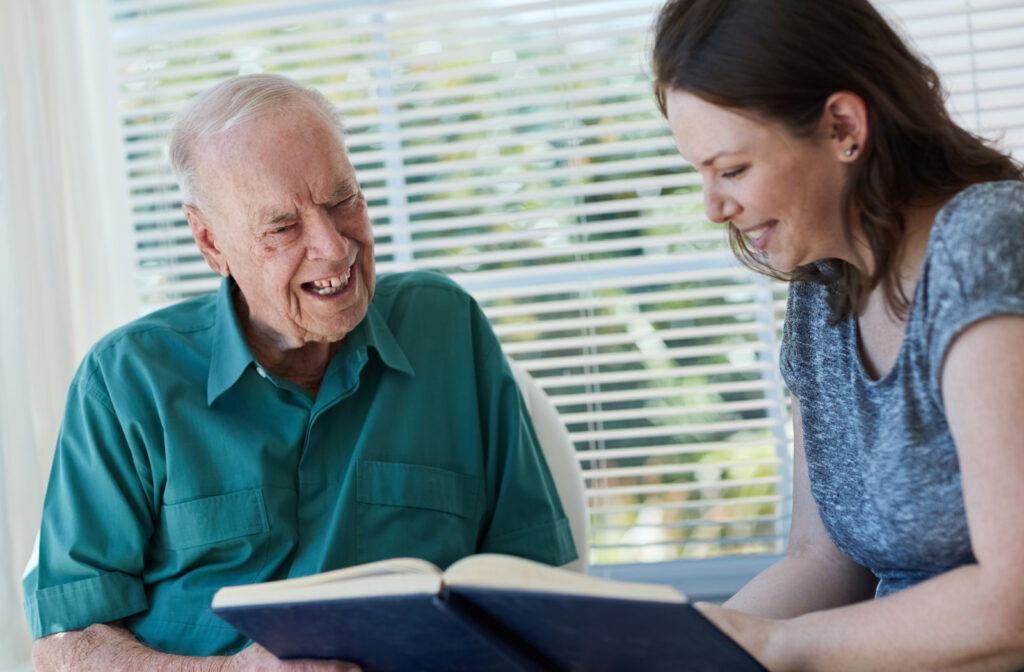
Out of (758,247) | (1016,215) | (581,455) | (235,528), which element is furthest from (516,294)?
(1016,215)

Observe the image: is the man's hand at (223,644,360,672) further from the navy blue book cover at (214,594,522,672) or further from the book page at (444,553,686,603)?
the book page at (444,553,686,603)

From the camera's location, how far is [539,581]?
1.03 meters

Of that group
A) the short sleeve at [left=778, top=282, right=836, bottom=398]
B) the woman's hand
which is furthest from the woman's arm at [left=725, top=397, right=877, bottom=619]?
the woman's hand

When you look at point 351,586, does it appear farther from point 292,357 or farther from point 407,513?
point 292,357

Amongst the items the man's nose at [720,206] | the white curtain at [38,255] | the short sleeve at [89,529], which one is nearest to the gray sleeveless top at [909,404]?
the man's nose at [720,206]

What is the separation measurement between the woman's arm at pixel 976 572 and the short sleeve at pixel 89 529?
3.29ft

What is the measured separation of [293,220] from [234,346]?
0.72 feet

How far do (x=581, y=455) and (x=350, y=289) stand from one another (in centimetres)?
91

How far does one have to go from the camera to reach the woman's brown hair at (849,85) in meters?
1.18

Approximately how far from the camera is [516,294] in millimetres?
2432

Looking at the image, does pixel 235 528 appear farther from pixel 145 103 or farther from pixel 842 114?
pixel 145 103

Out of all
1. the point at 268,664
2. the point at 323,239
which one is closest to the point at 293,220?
the point at 323,239

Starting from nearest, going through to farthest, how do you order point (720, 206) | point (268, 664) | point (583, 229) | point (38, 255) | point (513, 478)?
1. point (720, 206)
2. point (268, 664)
3. point (513, 478)
4. point (38, 255)
5. point (583, 229)

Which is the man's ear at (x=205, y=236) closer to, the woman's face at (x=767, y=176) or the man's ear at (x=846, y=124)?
the woman's face at (x=767, y=176)
